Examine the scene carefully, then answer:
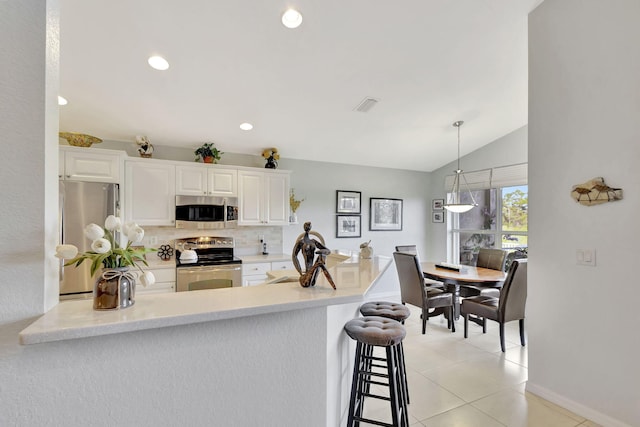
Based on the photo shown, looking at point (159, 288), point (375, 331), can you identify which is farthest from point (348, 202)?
point (375, 331)

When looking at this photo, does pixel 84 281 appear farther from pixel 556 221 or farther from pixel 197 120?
pixel 556 221

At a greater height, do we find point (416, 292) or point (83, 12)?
point (83, 12)

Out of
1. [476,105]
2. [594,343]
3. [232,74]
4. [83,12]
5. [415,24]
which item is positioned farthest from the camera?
[476,105]

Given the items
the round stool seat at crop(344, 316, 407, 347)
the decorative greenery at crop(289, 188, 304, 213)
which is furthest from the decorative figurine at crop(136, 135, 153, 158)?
the round stool seat at crop(344, 316, 407, 347)

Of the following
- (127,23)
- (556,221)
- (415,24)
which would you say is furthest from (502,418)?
(127,23)

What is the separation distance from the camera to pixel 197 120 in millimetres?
3695

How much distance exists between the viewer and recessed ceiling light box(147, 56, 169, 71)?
2655 mm

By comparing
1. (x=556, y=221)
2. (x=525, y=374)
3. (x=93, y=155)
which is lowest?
(x=525, y=374)

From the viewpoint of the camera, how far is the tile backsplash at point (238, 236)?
4152 millimetres

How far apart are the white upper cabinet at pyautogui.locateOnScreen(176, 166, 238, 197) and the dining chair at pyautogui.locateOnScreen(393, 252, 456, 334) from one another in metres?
2.52

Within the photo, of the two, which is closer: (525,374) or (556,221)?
(556,221)

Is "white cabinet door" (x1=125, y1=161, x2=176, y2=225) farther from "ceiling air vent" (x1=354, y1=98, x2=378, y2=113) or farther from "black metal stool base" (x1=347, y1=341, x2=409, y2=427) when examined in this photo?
"black metal stool base" (x1=347, y1=341, x2=409, y2=427)

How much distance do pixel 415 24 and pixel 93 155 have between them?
3.60 metres

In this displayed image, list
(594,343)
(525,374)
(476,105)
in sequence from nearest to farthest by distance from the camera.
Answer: (594,343) < (525,374) < (476,105)
